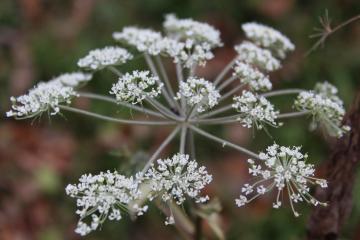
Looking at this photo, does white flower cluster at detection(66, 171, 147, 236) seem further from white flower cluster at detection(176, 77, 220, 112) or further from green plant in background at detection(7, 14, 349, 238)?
white flower cluster at detection(176, 77, 220, 112)

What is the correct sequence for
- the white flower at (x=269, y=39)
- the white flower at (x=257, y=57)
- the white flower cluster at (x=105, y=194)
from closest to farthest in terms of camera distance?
the white flower cluster at (x=105, y=194) < the white flower at (x=257, y=57) < the white flower at (x=269, y=39)

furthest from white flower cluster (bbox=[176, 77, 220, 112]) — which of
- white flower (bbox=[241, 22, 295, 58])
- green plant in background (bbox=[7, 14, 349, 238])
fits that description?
white flower (bbox=[241, 22, 295, 58])

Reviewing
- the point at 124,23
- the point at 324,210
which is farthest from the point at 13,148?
the point at 324,210

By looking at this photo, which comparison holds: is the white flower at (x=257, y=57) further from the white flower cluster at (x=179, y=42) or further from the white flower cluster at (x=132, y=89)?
the white flower cluster at (x=132, y=89)

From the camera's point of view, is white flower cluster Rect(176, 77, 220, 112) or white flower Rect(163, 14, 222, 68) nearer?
white flower cluster Rect(176, 77, 220, 112)

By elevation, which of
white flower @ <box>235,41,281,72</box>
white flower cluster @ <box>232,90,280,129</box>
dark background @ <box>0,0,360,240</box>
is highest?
dark background @ <box>0,0,360,240</box>

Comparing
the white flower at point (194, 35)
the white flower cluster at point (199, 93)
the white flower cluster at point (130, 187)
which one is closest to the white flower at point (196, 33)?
the white flower at point (194, 35)
